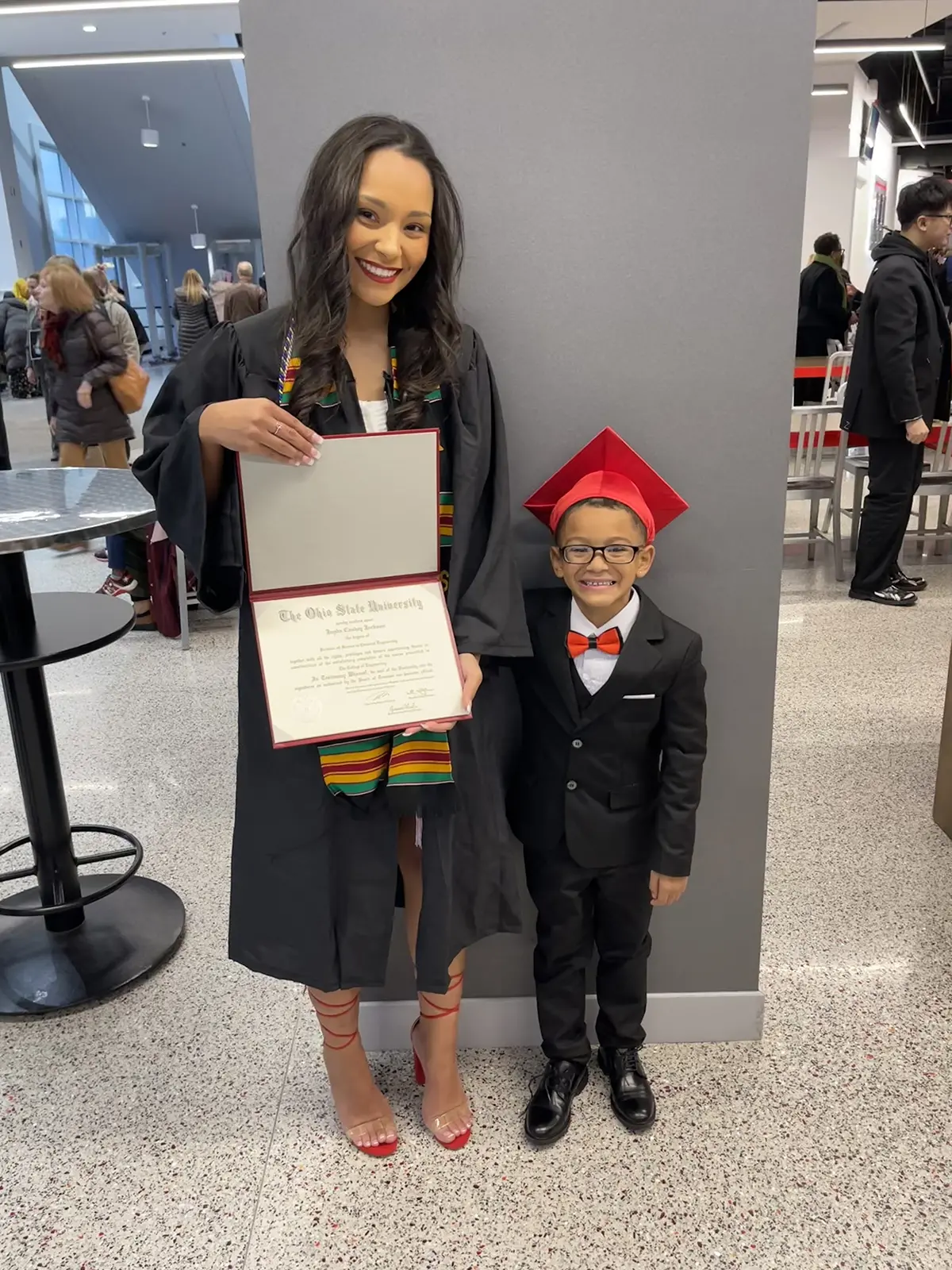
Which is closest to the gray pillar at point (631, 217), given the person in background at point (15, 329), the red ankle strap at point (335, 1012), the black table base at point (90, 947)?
the red ankle strap at point (335, 1012)

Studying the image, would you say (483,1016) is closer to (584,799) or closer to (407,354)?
(584,799)

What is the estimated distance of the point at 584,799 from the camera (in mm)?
1487

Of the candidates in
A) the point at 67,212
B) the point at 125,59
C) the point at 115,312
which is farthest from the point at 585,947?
the point at 125,59

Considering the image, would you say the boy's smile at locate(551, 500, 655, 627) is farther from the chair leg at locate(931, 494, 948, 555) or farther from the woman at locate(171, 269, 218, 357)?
the woman at locate(171, 269, 218, 357)

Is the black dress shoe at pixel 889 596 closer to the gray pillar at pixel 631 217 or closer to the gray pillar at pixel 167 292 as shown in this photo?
the gray pillar at pixel 631 217

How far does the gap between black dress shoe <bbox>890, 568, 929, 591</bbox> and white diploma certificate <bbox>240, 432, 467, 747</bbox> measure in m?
3.57

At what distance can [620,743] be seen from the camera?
147 centimetres

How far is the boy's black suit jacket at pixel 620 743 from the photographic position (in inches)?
57.2

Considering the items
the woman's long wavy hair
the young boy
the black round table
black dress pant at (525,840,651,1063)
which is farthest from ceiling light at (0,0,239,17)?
black dress pant at (525,840,651,1063)

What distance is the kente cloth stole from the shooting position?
1302 millimetres

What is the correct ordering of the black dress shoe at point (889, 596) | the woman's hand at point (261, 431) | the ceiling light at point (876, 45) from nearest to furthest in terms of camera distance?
the woman's hand at point (261, 431) < the black dress shoe at point (889, 596) < the ceiling light at point (876, 45)

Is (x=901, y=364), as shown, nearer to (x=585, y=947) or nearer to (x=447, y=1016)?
(x=585, y=947)

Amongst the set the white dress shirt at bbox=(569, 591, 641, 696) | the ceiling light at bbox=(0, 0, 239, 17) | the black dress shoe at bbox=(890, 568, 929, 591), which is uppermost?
the ceiling light at bbox=(0, 0, 239, 17)

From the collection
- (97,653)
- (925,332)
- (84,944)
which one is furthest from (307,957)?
(925,332)
